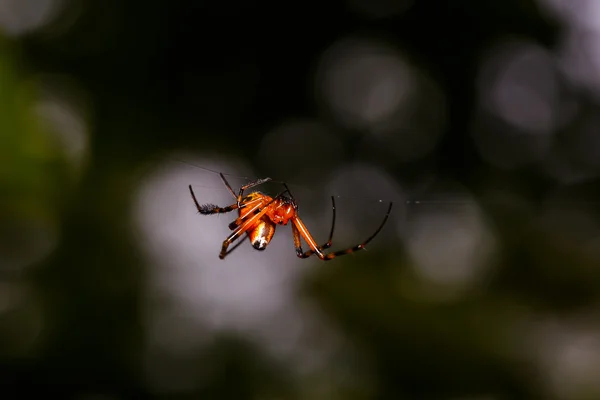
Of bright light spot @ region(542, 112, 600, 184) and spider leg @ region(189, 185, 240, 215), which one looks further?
bright light spot @ region(542, 112, 600, 184)

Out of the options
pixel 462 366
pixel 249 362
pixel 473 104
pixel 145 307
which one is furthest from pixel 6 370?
pixel 473 104

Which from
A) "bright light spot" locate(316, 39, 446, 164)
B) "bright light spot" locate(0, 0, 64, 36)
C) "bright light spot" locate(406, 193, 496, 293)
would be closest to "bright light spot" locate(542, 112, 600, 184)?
"bright light spot" locate(406, 193, 496, 293)

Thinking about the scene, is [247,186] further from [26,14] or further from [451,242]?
[451,242]

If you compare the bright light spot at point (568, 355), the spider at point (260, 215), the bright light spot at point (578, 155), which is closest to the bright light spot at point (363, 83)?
the bright light spot at point (578, 155)

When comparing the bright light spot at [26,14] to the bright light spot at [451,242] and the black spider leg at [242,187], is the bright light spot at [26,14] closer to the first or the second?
the black spider leg at [242,187]

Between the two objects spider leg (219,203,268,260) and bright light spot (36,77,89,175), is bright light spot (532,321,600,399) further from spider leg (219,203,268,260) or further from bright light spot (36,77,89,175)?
bright light spot (36,77,89,175)

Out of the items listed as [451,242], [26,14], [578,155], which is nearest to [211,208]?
[26,14]
